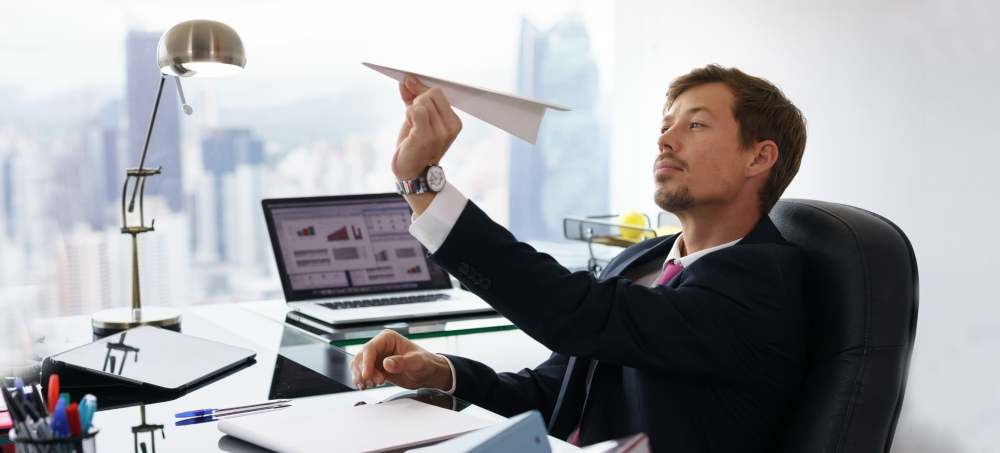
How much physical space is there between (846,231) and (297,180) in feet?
7.52

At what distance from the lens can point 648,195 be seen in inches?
134

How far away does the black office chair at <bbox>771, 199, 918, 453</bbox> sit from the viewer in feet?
3.12

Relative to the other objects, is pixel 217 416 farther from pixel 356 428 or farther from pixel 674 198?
pixel 674 198

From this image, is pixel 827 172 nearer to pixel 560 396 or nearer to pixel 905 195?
pixel 905 195

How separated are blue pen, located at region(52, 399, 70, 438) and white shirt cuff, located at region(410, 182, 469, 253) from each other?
44 cm

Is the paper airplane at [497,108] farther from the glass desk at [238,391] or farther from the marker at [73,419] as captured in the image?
the marker at [73,419]

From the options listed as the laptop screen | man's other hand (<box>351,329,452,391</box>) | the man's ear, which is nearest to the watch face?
man's other hand (<box>351,329,452,391</box>)

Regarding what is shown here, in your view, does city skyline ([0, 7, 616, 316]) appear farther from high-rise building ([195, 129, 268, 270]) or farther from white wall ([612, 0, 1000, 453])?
white wall ([612, 0, 1000, 453])

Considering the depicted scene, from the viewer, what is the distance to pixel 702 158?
49.3 inches

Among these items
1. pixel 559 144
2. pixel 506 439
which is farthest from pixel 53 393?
pixel 559 144

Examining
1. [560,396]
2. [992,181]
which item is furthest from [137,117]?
[992,181]

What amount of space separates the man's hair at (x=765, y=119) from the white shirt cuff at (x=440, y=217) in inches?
22.1

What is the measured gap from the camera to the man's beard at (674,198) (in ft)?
4.09

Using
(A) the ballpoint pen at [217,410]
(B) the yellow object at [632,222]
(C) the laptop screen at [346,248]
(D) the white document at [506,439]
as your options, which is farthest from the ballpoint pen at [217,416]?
(B) the yellow object at [632,222]
